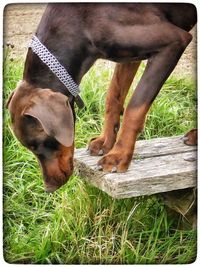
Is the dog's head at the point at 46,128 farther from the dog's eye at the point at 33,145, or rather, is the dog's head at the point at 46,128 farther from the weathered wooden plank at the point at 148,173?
the weathered wooden plank at the point at 148,173

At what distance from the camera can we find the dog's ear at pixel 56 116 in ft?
8.84

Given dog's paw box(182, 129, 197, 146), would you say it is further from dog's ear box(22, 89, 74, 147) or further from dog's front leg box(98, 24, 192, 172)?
dog's ear box(22, 89, 74, 147)

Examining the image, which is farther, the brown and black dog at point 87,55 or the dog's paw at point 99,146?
the dog's paw at point 99,146

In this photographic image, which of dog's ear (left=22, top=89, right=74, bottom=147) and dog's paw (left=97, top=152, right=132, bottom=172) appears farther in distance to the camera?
dog's paw (left=97, top=152, right=132, bottom=172)

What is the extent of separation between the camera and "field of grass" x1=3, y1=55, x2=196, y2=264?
9.43 ft

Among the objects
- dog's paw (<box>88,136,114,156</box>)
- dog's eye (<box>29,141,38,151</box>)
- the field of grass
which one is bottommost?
the field of grass

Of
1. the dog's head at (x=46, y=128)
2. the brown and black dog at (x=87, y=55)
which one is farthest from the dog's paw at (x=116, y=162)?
the dog's head at (x=46, y=128)

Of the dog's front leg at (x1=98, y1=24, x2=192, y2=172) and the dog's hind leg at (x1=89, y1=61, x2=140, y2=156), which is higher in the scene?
the dog's front leg at (x1=98, y1=24, x2=192, y2=172)

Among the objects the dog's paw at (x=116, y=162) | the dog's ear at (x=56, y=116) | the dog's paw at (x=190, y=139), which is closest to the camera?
the dog's ear at (x=56, y=116)

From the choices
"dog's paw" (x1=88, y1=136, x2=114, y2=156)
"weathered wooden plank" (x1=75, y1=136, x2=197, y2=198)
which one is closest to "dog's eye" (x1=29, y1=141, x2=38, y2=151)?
"weathered wooden plank" (x1=75, y1=136, x2=197, y2=198)

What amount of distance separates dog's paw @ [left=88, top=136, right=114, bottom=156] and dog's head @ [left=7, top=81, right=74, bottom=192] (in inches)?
13.2

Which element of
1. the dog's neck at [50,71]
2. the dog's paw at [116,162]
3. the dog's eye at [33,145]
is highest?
the dog's neck at [50,71]

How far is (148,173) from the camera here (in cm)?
293

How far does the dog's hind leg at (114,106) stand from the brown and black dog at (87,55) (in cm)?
29
